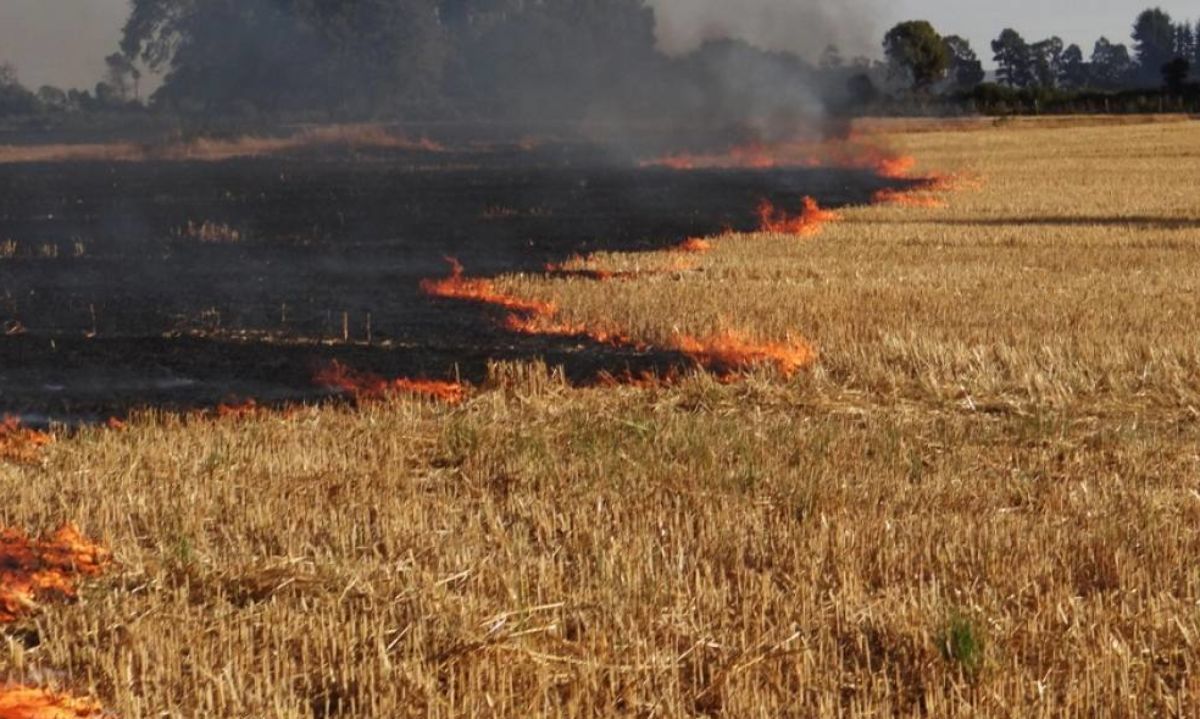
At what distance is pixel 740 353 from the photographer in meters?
13.7

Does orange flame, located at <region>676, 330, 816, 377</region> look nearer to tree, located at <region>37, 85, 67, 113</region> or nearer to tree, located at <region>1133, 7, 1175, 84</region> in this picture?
tree, located at <region>37, 85, 67, 113</region>

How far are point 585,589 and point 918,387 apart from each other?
6.17m

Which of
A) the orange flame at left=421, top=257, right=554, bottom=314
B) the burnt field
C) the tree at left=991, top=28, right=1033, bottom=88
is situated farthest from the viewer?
the tree at left=991, top=28, right=1033, bottom=88

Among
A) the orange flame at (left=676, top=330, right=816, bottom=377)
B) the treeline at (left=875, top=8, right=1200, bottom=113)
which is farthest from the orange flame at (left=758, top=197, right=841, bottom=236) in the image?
the treeline at (left=875, top=8, right=1200, bottom=113)

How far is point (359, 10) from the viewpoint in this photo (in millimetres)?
63656

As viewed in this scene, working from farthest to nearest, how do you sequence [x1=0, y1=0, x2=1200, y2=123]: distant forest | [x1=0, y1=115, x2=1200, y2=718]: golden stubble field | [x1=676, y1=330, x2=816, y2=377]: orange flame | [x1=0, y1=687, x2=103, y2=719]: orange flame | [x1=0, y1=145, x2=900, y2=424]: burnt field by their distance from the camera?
[x1=0, y1=0, x2=1200, y2=123]: distant forest → [x1=0, y1=145, x2=900, y2=424]: burnt field → [x1=676, y1=330, x2=816, y2=377]: orange flame → [x1=0, y1=115, x2=1200, y2=718]: golden stubble field → [x1=0, y1=687, x2=103, y2=719]: orange flame

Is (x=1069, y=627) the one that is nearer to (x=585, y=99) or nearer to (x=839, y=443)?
(x=839, y=443)

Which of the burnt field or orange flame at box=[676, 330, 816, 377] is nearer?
orange flame at box=[676, 330, 816, 377]

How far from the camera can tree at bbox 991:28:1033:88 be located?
13262 centimetres

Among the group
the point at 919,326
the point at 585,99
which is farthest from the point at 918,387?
the point at 585,99

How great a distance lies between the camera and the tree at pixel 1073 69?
135750 mm

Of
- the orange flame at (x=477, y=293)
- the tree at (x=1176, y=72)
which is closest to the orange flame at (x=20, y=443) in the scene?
→ the orange flame at (x=477, y=293)

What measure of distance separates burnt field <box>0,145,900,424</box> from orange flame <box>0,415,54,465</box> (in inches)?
24.2

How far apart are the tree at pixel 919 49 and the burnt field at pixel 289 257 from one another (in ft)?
158
